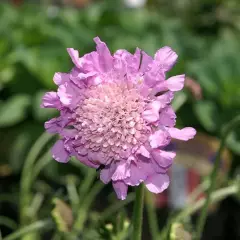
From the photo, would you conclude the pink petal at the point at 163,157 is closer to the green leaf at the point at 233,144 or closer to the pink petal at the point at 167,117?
the pink petal at the point at 167,117

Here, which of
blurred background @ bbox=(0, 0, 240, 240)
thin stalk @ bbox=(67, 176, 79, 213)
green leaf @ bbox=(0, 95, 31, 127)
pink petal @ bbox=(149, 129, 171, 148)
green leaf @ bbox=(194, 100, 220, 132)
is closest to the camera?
pink petal @ bbox=(149, 129, 171, 148)

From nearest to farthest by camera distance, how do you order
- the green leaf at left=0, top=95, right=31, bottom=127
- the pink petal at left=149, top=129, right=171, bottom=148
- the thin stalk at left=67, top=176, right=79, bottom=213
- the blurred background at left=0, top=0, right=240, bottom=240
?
the pink petal at left=149, top=129, right=171, bottom=148 → the thin stalk at left=67, top=176, right=79, bottom=213 → the blurred background at left=0, top=0, right=240, bottom=240 → the green leaf at left=0, top=95, right=31, bottom=127

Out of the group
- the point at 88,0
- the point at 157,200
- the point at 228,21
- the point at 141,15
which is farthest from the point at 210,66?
the point at 88,0

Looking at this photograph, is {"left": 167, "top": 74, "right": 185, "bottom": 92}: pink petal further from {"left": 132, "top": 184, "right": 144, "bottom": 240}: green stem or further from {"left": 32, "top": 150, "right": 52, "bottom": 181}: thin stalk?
{"left": 32, "top": 150, "right": 52, "bottom": 181}: thin stalk

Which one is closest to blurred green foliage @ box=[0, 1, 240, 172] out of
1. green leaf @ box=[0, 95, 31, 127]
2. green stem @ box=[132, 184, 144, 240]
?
green leaf @ box=[0, 95, 31, 127]

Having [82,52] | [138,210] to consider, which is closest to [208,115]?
[82,52]

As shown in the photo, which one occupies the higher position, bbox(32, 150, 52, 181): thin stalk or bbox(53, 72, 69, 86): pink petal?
bbox(53, 72, 69, 86): pink petal
